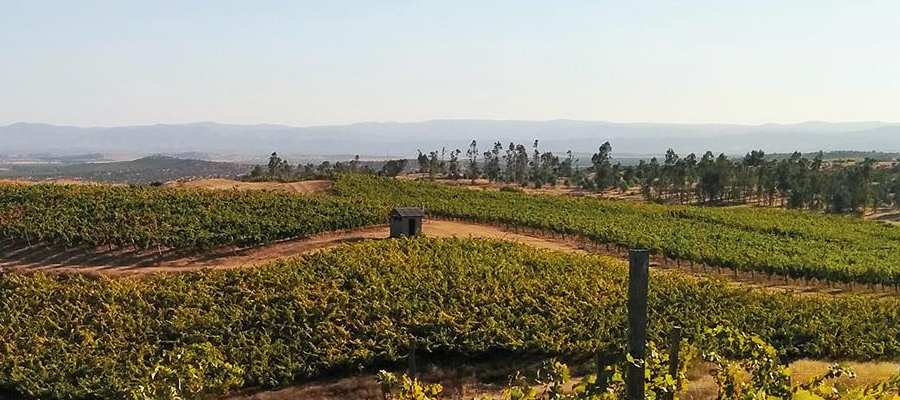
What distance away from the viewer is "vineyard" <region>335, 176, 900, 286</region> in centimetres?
3294

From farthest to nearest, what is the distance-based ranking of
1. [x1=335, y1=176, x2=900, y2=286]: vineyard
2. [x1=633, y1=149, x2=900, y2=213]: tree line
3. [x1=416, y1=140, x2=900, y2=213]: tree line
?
[x1=416, y1=140, x2=900, y2=213]: tree line → [x1=633, y1=149, x2=900, y2=213]: tree line → [x1=335, y1=176, x2=900, y2=286]: vineyard

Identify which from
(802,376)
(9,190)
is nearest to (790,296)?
(802,376)

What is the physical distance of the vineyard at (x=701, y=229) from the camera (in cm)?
3294

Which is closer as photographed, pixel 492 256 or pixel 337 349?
pixel 337 349

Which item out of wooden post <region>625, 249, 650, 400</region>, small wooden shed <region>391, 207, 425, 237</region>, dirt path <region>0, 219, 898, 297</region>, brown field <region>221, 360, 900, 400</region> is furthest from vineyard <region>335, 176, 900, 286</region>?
wooden post <region>625, 249, 650, 400</region>

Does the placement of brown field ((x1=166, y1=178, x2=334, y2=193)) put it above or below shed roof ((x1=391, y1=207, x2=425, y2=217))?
above

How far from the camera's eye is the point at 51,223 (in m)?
33.1

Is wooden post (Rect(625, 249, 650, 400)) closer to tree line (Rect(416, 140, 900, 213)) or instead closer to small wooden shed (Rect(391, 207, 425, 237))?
small wooden shed (Rect(391, 207, 425, 237))

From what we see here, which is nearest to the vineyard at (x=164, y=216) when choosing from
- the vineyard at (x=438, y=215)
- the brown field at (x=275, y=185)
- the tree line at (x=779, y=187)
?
the vineyard at (x=438, y=215)

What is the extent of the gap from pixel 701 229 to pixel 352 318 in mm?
27105

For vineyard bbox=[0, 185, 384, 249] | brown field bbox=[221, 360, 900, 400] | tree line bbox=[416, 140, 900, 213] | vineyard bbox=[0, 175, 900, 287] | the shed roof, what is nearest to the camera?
brown field bbox=[221, 360, 900, 400]

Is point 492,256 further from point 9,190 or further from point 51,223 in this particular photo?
point 9,190

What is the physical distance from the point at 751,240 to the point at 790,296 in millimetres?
13853

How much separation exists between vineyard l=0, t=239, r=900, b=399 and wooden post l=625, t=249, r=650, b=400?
1373 centimetres
